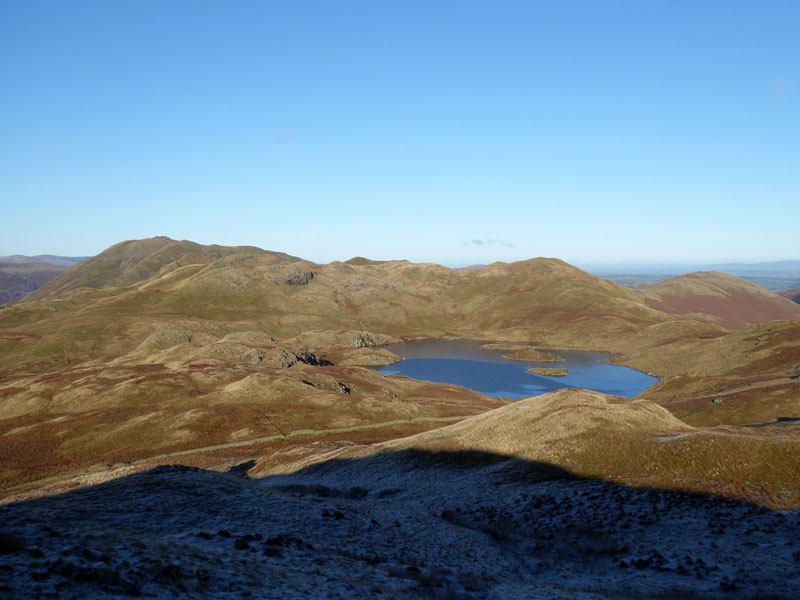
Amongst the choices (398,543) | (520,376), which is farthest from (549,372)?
(398,543)

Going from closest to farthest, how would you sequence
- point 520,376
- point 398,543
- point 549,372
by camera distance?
1. point 398,543
2. point 520,376
3. point 549,372

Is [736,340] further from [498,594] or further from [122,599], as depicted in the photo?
[122,599]

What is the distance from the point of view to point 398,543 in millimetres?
26234

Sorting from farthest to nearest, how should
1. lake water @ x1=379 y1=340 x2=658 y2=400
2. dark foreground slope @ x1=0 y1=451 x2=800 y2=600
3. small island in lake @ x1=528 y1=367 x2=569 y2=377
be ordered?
small island in lake @ x1=528 y1=367 x2=569 y2=377 → lake water @ x1=379 y1=340 x2=658 y2=400 → dark foreground slope @ x1=0 y1=451 x2=800 y2=600

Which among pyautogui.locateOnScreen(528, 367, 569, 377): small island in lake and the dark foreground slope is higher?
the dark foreground slope

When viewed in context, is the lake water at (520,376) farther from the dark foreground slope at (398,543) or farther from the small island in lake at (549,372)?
the dark foreground slope at (398,543)

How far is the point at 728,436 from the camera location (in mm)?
35625

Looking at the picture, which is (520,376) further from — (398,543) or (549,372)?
(398,543)

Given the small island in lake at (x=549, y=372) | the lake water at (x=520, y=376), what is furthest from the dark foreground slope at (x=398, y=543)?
the small island in lake at (x=549, y=372)

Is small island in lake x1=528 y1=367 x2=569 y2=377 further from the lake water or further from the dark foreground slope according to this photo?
the dark foreground slope

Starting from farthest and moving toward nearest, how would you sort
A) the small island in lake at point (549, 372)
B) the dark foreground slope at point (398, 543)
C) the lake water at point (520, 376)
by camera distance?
the small island in lake at point (549, 372) < the lake water at point (520, 376) < the dark foreground slope at point (398, 543)

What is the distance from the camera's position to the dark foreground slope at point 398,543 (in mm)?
15906

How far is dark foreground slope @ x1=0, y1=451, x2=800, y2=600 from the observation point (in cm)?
1591

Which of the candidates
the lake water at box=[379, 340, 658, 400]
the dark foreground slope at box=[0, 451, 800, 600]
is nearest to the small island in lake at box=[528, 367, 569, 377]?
the lake water at box=[379, 340, 658, 400]
